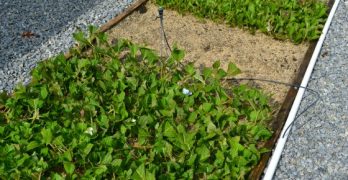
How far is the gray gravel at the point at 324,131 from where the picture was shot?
11.9ft

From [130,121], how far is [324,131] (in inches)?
63.5

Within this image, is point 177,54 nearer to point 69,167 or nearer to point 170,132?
point 170,132

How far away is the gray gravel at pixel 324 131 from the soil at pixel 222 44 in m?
0.27

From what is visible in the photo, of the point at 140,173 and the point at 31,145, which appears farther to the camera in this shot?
the point at 31,145

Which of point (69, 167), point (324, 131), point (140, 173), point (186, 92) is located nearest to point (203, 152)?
point (140, 173)

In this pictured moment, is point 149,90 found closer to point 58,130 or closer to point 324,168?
point 58,130

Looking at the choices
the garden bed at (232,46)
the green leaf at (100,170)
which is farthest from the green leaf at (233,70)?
the green leaf at (100,170)

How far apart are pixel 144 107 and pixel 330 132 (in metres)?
1.56

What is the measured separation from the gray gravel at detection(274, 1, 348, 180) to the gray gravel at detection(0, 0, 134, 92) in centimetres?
246

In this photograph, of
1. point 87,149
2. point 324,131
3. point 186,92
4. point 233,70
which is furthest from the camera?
point 233,70

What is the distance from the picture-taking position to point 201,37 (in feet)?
16.7

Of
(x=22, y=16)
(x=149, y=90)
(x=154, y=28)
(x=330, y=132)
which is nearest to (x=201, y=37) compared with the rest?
(x=154, y=28)

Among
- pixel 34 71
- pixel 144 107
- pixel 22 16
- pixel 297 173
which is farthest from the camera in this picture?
pixel 22 16

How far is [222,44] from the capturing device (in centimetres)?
498
